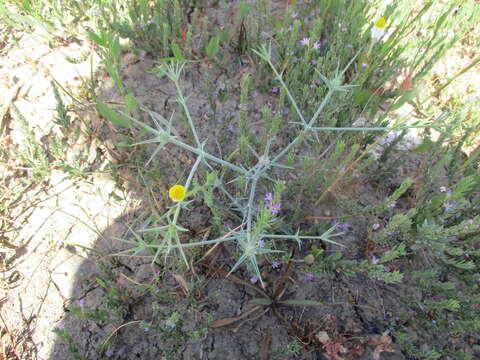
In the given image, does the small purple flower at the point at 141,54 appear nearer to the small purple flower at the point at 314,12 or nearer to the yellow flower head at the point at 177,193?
the small purple flower at the point at 314,12

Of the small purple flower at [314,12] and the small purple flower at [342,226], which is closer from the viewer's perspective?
the small purple flower at [342,226]

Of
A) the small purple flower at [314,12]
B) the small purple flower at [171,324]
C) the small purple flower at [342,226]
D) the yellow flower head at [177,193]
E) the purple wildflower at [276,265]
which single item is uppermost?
the small purple flower at [314,12]

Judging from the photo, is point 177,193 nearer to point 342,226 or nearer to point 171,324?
point 171,324

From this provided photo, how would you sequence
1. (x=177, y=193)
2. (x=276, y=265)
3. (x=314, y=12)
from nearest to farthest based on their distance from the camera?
1. (x=177, y=193)
2. (x=276, y=265)
3. (x=314, y=12)

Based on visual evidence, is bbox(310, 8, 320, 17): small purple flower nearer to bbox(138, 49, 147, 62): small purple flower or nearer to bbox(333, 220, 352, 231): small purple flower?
bbox(138, 49, 147, 62): small purple flower

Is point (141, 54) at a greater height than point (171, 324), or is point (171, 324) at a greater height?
point (141, 54)

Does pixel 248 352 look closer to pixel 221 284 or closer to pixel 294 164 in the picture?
pixel 221 284

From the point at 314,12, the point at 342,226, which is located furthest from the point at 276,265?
the point at 314,12

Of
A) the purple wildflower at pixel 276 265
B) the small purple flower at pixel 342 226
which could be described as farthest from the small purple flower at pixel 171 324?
the small purple flower at pixel 342 226

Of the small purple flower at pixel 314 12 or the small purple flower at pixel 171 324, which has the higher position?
the small purple flower at pixel 314 12

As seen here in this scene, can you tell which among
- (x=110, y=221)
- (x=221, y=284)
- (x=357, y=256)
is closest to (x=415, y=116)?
(x=357, y=256)

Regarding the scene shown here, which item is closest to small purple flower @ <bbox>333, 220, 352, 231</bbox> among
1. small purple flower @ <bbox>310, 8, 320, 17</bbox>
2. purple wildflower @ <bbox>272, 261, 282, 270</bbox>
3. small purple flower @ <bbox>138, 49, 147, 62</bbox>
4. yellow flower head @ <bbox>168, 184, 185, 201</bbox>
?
purple wildflower @ <bbox>272, 261, 282, 270</bbox>
